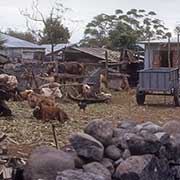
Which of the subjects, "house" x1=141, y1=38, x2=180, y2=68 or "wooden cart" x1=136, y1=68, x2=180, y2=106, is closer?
"wooden cart" x1=136, y1=68, x2=180, y2=106

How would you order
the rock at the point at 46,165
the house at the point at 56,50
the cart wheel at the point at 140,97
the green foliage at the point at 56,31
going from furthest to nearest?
the green foliage at the point at 56,31 → the house at the point at 56,50 → the cart wheel at the point at 140,97 → the rock at the point at 46,165

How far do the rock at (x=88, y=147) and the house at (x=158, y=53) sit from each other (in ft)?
69.9

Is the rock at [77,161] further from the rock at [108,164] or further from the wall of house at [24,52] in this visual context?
the wall of house at [24,52]

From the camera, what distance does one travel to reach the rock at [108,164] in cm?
689

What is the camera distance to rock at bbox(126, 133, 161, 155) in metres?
7.06

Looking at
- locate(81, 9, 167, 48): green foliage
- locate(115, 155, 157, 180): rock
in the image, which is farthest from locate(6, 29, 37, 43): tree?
locate(115, 155, 157, 180): rock

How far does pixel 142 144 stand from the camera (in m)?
7.05

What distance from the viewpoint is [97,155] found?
22.6ft

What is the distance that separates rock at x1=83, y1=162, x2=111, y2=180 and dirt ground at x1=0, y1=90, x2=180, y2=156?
71.0 inches

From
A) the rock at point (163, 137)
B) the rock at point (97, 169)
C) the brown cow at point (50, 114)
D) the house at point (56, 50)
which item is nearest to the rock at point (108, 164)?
the rock at point (97, 169)

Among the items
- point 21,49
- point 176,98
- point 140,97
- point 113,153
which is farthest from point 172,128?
point 21,49

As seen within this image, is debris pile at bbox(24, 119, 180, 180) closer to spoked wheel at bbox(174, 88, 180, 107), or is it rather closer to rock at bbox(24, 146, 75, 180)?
rock at bbox(24, 146, 75, 180)

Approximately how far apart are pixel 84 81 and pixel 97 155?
1394 cm

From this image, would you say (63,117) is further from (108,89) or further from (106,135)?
(108,89)
